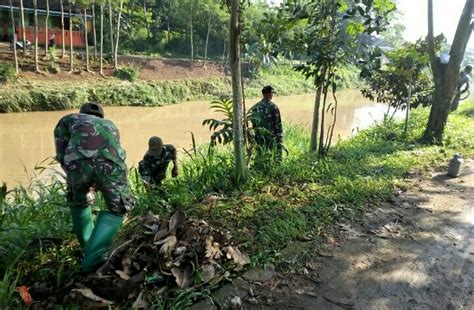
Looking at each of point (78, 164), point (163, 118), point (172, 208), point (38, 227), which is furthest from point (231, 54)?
point (163, 118)

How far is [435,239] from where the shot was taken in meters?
3.72

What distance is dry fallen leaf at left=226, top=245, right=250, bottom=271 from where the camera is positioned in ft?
9.33

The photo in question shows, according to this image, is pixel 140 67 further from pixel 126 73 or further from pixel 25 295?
pixel 25 295

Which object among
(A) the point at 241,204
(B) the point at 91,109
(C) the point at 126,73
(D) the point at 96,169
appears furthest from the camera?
(C) the point at 126,73

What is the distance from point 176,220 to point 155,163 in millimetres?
1889

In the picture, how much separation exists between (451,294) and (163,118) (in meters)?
15.4

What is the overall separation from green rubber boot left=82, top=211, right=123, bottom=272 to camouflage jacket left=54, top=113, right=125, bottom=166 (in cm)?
42

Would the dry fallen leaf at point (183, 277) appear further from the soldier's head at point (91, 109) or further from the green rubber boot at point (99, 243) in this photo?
the soldier's head at point (91, 109)

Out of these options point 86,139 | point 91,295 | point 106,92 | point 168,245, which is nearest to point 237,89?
point 86,139

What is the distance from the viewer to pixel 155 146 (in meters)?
4.66

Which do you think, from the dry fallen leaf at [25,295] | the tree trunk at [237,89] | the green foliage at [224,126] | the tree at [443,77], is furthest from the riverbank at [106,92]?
the dry fallen leaf at [25,295]

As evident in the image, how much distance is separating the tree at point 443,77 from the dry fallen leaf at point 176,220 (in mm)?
6377

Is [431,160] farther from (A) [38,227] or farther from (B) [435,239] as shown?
(A) [38,227]

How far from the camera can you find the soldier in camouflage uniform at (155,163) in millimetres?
4672
